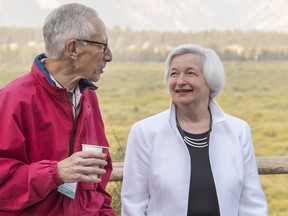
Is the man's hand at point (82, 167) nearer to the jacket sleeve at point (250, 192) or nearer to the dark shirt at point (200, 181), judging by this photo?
the dark shirt at point (200, 181)

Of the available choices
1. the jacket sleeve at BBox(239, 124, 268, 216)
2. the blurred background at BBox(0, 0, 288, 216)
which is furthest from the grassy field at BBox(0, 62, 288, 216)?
the jacket sleeve at BBox(239, 124, 268, 216)

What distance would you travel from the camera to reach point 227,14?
72.6 meters

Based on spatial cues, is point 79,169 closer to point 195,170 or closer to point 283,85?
point 195,170

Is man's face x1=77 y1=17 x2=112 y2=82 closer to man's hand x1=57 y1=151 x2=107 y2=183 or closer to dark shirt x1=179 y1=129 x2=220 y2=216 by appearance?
man's hand x1=57 y1=151 x2=107 y2=183

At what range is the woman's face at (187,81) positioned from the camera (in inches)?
98.0

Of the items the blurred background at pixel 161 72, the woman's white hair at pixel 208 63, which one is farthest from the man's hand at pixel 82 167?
the blurred background at pixel 161 72

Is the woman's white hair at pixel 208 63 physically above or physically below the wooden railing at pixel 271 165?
above

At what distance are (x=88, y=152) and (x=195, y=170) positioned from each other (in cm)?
87

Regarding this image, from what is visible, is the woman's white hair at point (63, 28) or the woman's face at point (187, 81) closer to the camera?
the woman's white hair at point (63, 28)

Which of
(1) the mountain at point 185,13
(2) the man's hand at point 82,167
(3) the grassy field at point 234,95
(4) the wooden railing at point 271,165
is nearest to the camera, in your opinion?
(2) the man's hand at point 82,167

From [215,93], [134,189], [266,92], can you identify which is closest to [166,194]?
[134,189]

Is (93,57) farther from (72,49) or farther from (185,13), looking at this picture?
(185,13)

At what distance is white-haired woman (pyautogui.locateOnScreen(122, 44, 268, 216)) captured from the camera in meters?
2.43

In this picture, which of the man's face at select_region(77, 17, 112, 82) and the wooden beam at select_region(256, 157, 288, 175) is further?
the wooden beam at select_region(256, 157, 288, 175)
